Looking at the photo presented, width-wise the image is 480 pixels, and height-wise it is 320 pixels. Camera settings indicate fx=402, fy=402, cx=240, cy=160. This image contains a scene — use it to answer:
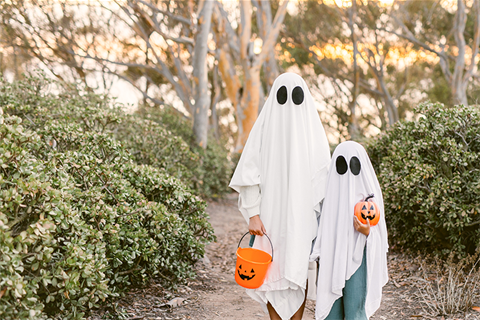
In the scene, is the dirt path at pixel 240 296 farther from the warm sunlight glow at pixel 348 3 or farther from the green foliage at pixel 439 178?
the warm sunlight glow at pixel 348 3

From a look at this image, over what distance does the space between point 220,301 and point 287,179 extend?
5.66ft

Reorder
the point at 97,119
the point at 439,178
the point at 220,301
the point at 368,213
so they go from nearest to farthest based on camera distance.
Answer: the point at 368,213
the point at 220,301
the point at 439,178
the point at 97,119

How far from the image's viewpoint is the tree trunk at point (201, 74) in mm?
8633

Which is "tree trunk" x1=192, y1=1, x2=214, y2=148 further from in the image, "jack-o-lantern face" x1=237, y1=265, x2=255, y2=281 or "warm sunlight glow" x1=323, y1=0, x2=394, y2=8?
"jack-o-lantern face" x1=237, y1=265, x2=255, y2=281

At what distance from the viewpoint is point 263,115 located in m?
2.97

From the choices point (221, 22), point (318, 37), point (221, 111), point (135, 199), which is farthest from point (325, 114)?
point (135, 199)

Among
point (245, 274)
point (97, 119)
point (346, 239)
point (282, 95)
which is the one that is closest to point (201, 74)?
point (97, 119)

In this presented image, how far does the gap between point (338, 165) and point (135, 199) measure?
1.93 m

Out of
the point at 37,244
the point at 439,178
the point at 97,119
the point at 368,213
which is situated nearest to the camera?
the point at 37,244

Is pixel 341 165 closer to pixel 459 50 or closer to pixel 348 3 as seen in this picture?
pixel 459 50

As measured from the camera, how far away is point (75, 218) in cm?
252

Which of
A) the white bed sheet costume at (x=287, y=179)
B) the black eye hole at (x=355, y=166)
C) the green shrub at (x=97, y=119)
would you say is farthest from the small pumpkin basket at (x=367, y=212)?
the green shrub at (x=97, y=119)

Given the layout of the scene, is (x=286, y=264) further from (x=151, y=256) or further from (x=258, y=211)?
(x=151, y=256)

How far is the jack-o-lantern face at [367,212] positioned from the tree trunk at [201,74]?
6.78m
